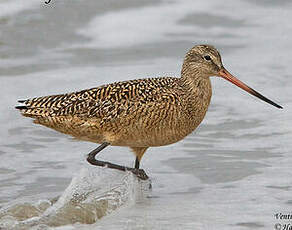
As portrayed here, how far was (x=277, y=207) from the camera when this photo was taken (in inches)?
273

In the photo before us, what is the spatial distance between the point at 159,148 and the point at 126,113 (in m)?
1.40

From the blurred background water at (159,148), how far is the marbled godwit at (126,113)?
404mm

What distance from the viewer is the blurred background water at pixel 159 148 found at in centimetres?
709

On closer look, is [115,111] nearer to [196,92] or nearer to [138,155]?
[138,155]

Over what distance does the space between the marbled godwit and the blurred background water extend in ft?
1.33

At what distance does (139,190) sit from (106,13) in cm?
536

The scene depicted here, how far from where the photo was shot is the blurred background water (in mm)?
7094

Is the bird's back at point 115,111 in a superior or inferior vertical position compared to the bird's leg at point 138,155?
superior

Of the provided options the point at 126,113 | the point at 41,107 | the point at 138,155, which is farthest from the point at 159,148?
the point at 41,107

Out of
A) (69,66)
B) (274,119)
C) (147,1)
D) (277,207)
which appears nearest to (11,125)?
(69,66)

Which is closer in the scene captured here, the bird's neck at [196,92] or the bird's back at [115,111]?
the bird's back at [115,111]

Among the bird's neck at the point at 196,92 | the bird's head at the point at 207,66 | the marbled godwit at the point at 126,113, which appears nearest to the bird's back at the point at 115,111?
the marbled godwit at the point at 126,113

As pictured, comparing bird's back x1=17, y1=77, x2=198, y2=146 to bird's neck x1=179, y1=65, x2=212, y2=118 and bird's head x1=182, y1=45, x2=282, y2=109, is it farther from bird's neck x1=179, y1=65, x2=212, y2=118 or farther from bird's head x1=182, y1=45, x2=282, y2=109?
bird's head x1=182, y1=45, x2=282, y2=109

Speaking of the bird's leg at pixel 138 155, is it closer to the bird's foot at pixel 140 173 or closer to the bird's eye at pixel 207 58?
the bird's foot at pixel 140 173
